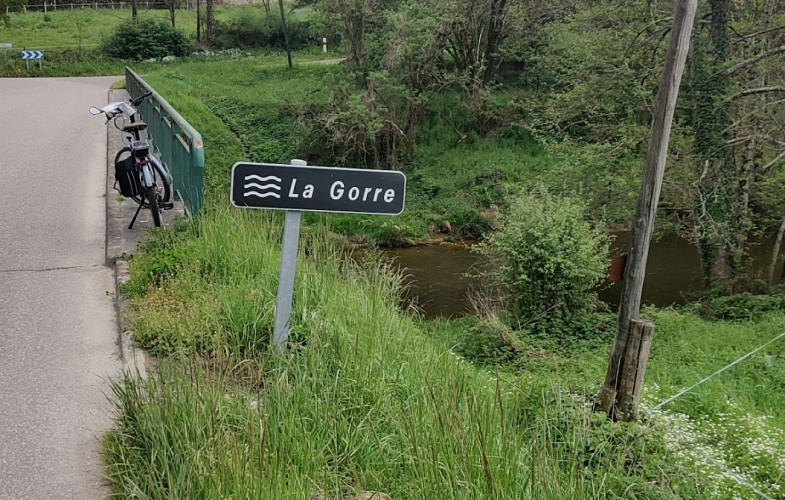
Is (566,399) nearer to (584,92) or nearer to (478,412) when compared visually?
(478,412)

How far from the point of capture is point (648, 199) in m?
5.38

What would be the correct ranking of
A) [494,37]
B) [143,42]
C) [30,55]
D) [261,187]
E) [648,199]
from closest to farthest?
[261,187], [648,199], [494,37], [30,55], [143,42]

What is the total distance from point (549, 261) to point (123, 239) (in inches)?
246

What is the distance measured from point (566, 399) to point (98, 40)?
4250cm

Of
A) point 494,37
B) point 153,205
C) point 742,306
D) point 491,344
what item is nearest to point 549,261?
point 491,344

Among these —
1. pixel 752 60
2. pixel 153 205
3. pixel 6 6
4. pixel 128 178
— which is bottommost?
pixel 153 205

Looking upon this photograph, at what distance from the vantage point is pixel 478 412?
3.64 metres

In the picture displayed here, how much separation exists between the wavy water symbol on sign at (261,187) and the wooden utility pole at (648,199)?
2.51 metres

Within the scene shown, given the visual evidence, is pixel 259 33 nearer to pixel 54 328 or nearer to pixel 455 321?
pixel 455 321

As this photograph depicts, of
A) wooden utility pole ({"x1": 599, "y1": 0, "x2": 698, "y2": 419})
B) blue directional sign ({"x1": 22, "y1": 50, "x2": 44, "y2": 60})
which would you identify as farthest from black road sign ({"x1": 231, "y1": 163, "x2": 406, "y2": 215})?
blue directional sign ({"x1": 22, "y1": 50, "x2": 44, "y2": 60})

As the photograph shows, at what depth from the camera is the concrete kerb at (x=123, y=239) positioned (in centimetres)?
515

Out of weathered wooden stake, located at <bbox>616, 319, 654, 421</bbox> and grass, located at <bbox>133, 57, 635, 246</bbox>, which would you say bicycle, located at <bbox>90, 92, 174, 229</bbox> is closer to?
weathered wooden stake, located at <bbox>616, 319, 654, 421</bbox>

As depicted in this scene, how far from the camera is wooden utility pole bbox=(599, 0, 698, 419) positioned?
514 centimetres

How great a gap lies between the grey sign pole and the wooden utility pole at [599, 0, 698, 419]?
2252 mm
